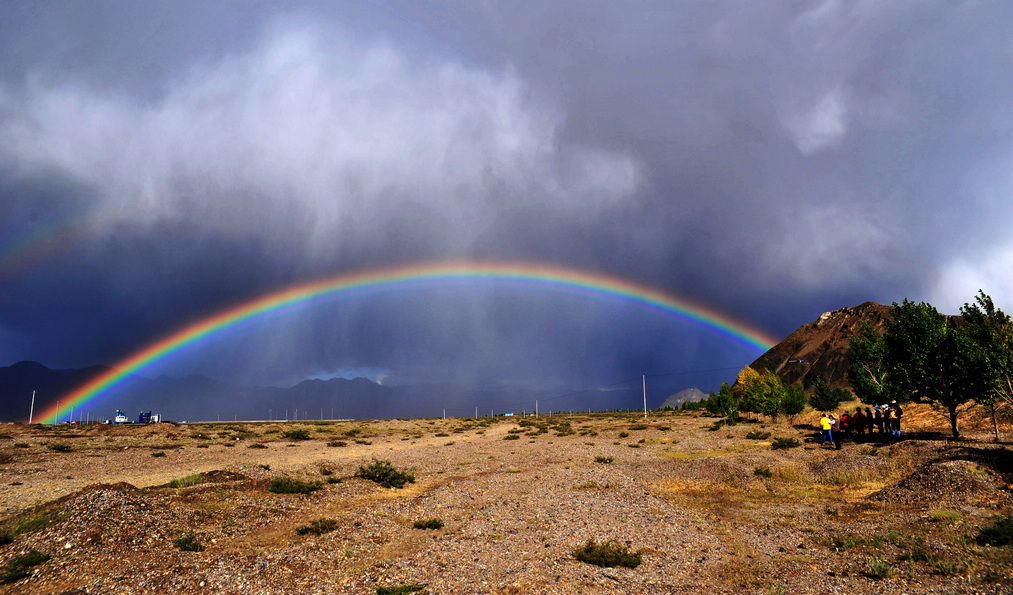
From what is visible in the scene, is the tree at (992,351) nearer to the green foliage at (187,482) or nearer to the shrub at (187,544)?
the shrub at (187,544)

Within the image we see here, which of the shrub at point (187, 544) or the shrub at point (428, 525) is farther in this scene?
the shrub at point (428, 525)

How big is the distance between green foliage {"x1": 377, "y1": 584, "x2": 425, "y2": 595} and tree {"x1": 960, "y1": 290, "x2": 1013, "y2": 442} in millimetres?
28142

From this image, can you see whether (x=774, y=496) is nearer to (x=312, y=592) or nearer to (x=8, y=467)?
(x=312, y=592)

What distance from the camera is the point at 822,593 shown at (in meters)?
10.2

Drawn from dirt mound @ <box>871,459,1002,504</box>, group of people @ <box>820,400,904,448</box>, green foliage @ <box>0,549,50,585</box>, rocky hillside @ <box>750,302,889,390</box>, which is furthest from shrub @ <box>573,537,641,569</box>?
rocky hillside @ <box>750,302,889,390</box>

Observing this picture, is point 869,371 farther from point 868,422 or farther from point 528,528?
point 528,528

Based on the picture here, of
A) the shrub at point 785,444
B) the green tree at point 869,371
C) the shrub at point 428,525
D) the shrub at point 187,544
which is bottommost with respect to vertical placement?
the shrub at point 785,444

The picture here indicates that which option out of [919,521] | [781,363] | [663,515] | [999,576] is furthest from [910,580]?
[781,363]

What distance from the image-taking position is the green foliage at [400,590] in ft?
34.3

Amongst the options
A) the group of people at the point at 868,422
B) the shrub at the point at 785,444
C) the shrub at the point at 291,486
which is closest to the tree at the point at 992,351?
the group of people at the point at 868,422

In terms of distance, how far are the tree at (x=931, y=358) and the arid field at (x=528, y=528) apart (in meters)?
6.61

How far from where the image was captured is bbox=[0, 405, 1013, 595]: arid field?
11.0 meters

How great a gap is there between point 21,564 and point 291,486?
10504 mm

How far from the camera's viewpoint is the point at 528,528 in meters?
16.3
